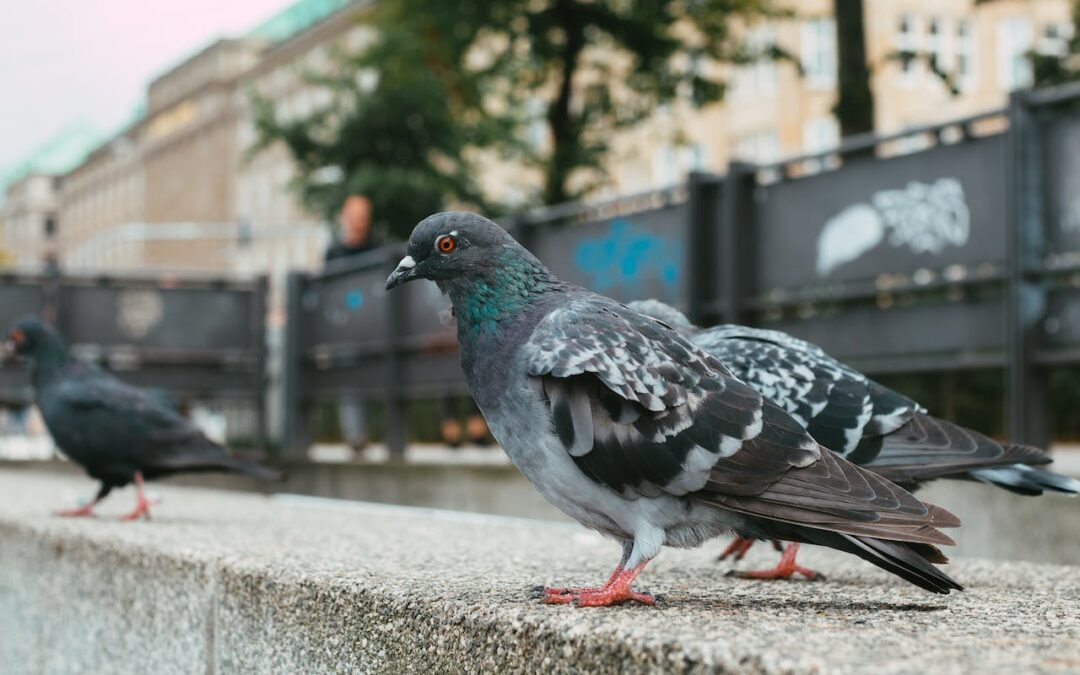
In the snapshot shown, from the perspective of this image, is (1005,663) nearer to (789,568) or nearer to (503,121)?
(789,568)

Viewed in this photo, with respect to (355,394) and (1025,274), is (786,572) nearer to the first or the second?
(1025,274)

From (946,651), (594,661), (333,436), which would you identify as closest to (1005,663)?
(946,651)

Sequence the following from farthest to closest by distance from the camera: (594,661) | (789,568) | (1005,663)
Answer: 1. (789,568)
2. (594,661)
3. (1005,663)

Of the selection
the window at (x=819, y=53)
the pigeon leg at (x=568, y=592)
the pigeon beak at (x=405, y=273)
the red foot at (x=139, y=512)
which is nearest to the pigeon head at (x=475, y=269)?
the pigeon beak at (x=405, y=273)

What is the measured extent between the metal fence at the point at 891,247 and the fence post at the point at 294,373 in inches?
143

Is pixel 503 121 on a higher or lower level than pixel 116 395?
higher

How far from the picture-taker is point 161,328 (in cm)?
1378

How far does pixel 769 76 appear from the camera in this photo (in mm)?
52250

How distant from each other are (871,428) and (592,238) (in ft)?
18.5

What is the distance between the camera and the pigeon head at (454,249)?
3.31 meters

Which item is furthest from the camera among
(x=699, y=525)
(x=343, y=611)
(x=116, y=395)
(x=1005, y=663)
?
(x=116, y=395)

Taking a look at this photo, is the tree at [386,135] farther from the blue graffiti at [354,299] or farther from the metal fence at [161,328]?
the blue graffiti at [354,299]

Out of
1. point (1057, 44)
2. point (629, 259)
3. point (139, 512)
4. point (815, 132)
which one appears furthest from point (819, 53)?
point (139, 512)

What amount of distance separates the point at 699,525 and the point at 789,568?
1.11 meters
